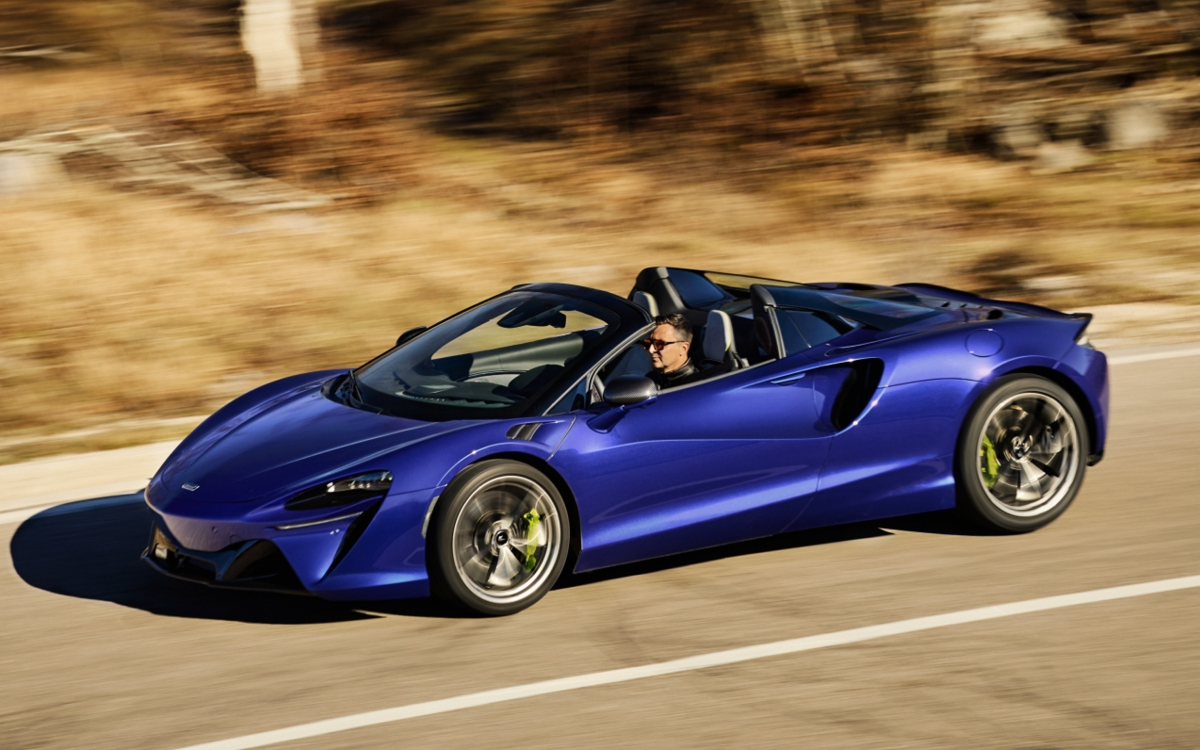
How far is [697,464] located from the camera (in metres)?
5.34

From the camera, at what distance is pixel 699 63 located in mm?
15516

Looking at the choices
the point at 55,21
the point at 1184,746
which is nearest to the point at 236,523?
the point at 1184,746

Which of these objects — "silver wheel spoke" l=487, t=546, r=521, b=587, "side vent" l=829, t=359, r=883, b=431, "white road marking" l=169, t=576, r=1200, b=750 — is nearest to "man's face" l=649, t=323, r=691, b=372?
"side vent" l=829, t=359, r=883, b=431

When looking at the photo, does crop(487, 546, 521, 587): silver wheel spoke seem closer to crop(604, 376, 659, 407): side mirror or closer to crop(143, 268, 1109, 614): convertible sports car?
crop(143, 268, 1109, 614): convertible sports car

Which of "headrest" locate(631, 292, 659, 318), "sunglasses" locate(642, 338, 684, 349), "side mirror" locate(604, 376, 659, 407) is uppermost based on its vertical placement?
"headrest" locate(631, 292, 659, 318)

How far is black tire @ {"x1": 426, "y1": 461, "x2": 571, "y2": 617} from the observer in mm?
4906

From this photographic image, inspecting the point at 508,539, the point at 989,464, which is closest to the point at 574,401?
the point at 508,539

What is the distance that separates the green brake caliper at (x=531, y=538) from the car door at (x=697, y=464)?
177mm

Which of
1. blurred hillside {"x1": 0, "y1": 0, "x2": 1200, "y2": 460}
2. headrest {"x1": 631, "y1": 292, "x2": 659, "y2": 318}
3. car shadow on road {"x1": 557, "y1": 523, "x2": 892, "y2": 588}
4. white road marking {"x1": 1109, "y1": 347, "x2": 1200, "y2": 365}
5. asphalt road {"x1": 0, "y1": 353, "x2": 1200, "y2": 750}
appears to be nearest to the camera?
Result: asphalt road {"x1": 0, "y1": 353, "x2": 1200, "y2": 750}

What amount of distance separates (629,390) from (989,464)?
1.77 metres

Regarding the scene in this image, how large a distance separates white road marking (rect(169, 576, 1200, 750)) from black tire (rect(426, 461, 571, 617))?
25.0 inches

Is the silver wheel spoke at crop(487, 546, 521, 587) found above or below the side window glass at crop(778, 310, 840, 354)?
below

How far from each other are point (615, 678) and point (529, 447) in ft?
3.25

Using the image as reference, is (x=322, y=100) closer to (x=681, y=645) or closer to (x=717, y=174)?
(x=717, y=174)
